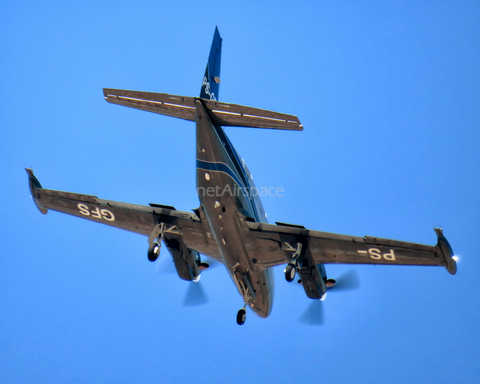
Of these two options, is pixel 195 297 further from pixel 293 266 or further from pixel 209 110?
pixel 209 110

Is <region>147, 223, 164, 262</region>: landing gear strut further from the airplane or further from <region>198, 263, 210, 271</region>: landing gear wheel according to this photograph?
<region>198, 263, 210, 271</region>: landing gear wheel

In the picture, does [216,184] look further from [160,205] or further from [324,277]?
[324,277]

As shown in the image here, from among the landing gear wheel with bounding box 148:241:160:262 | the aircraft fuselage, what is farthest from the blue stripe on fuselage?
the landing gear wheel with bounding box 148:241:160:262

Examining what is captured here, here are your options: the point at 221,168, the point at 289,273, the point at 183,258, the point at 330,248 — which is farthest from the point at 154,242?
the point at 330,248

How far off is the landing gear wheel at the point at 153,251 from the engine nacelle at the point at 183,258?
7.80ft

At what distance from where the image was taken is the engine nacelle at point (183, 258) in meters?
29.6

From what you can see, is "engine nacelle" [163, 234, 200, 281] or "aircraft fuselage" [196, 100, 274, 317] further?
"engine nacelle" [163, 234, 200, 281]

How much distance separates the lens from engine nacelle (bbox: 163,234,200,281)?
2962 centimetres

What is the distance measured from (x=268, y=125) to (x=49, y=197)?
538 inches

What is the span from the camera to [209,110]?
962 inches

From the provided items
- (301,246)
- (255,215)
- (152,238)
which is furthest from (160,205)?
(301,246)

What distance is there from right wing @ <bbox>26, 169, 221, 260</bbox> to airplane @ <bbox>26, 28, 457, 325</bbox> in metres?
Result: 0.05

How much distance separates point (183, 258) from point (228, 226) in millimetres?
4793

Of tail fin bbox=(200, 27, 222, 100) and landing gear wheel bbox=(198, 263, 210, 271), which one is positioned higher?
tail fin bbox=(200, 27, 222, 100)
